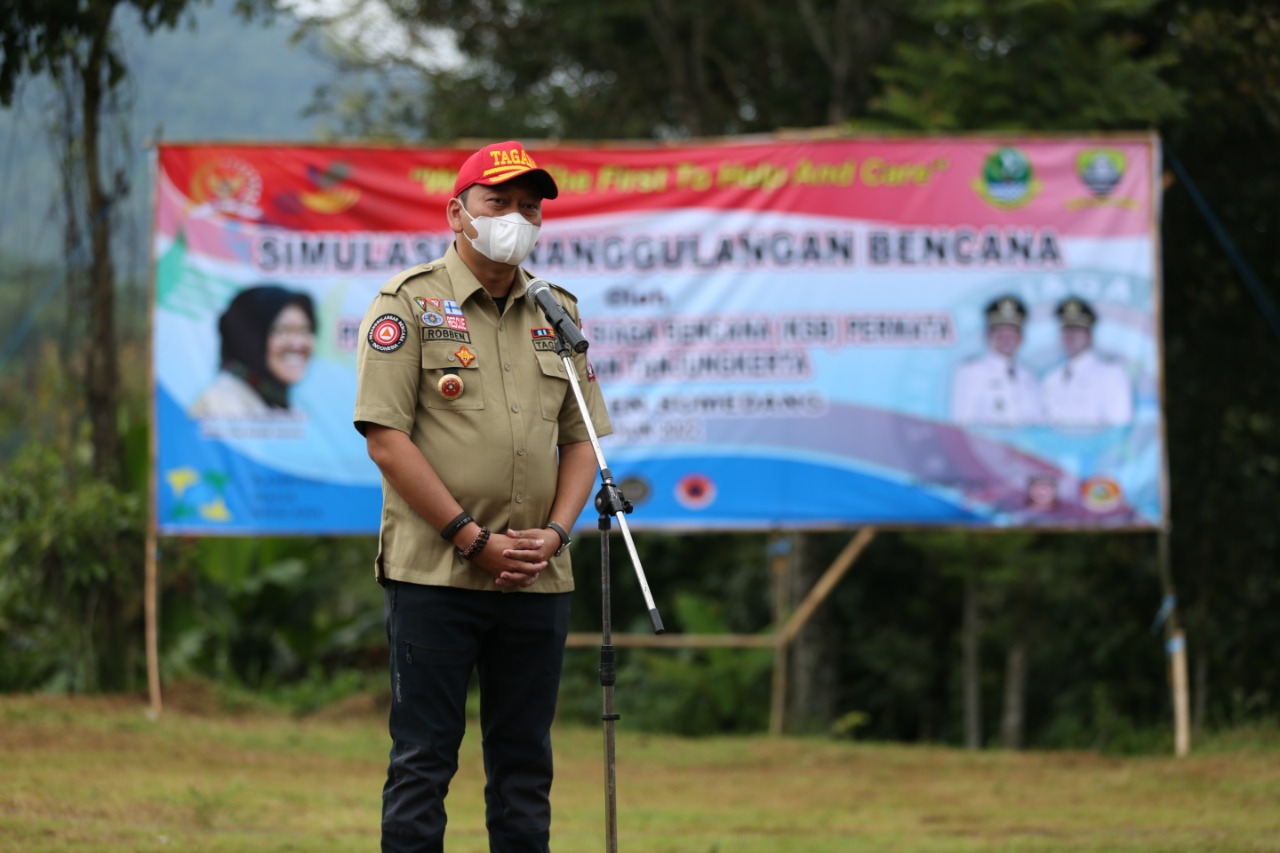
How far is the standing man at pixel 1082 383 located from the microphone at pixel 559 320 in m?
4.95

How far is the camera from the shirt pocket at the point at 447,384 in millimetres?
3447

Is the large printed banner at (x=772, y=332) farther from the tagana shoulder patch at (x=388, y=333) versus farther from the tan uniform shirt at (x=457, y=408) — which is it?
the tagana shoulder patch at (x=388, y=333)

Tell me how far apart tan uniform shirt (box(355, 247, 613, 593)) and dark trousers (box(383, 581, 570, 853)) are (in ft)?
0.24

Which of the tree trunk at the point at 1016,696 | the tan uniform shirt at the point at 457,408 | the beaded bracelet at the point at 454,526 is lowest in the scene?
the tree trunk at the point at 1016,696

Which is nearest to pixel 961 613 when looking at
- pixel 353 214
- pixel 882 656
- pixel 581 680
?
pixel 882 656

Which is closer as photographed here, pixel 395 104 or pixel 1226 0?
pixel 1226 0

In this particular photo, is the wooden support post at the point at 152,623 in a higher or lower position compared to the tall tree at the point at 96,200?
lower

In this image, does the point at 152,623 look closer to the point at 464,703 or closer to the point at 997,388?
the point at 997,388

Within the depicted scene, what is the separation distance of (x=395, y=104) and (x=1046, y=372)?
798cm

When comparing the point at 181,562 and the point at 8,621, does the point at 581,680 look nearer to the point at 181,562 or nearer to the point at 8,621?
the point at 181,562

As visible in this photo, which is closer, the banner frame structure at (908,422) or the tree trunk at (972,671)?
the banner frame structure at (908,422)

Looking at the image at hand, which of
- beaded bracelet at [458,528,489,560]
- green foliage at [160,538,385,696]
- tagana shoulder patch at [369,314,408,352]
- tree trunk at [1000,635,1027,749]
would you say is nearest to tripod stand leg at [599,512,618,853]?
beaded bracelet at [458,528,489,560]

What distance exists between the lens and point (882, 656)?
1318 cm

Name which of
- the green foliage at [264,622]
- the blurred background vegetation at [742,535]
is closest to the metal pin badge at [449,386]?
the blurred background vegetation at [742,535]
